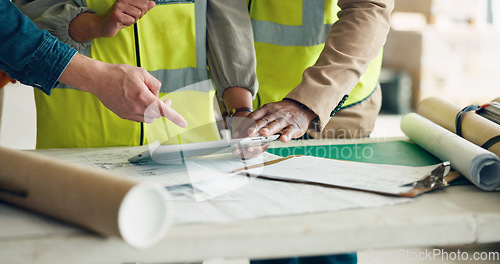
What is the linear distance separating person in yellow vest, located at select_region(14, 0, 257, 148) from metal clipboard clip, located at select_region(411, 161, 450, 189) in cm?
67

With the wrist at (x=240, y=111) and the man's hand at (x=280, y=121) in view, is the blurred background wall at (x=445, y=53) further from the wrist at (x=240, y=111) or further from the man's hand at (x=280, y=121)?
the man's hand at (x=280, y=121)

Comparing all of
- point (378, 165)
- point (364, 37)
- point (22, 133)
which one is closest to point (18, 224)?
point (378, 165)

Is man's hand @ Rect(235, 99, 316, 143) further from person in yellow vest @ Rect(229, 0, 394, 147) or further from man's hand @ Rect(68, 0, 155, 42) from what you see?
man's hand @ Rect(68, 0, 155, 42)

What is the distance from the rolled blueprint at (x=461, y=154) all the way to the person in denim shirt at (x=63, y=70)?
1.92 feet

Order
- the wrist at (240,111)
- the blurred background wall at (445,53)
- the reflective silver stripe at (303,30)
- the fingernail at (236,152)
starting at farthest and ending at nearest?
the blurred background wall at (445,53)
the reflective silver stripe at (303,30)
the wrist at (240,111)
the fingernail at (236,152)

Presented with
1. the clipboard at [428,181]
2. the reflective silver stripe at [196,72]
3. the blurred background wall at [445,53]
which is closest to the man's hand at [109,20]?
the reflective silver stripe at [196,72]

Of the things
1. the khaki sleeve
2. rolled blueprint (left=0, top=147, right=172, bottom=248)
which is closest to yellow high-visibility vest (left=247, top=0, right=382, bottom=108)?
the khaki sleeve

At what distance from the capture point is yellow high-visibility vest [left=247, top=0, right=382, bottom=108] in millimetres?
1491

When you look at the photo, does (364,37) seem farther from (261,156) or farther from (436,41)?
(436,41)

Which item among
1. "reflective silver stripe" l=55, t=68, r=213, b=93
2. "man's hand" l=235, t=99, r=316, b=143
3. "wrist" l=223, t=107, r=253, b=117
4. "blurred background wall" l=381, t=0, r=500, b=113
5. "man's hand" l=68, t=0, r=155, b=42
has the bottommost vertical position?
"blurred background wall" l=381, t=0, r=500, b=113

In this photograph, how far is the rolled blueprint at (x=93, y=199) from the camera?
57cm

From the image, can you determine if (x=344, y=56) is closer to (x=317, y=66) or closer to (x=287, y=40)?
(x=317, y=66)

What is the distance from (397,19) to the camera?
581 centimetres

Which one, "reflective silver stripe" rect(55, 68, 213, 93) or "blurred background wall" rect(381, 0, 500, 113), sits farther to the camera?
"blurred background wall" rect(381, 0, 500, 113)
